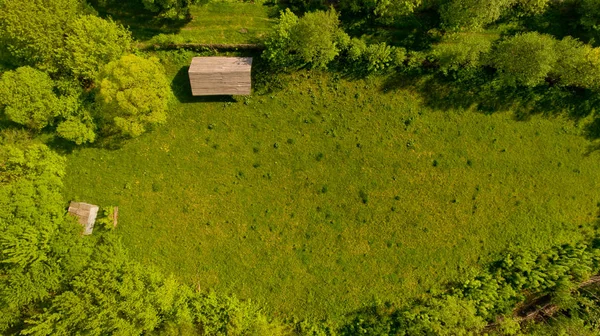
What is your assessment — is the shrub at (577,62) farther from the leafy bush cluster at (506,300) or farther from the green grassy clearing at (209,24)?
the green grassy clearing at (209,24)

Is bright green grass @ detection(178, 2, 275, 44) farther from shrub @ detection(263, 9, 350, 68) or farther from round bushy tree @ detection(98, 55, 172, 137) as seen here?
round bushy tree @ detection(98, 55, 172, 137)

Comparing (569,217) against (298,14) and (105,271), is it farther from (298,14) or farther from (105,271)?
(105,271)

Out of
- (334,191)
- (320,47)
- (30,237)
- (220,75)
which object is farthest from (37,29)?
(334,191)

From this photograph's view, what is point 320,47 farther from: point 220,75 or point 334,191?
point 334,191

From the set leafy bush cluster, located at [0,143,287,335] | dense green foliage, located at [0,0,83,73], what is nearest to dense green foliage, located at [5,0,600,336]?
leafy bush cluster, located at [0,143,287,335]

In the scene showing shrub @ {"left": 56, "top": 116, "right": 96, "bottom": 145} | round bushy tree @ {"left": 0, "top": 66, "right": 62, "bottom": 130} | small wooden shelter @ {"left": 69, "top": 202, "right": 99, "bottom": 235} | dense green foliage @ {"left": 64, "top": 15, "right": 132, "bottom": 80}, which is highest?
dense green foliage @ {"left": 64, "top": 15, "right": 132, "bottom": 80}

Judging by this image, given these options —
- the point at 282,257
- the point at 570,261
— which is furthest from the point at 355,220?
the point at 570,261
